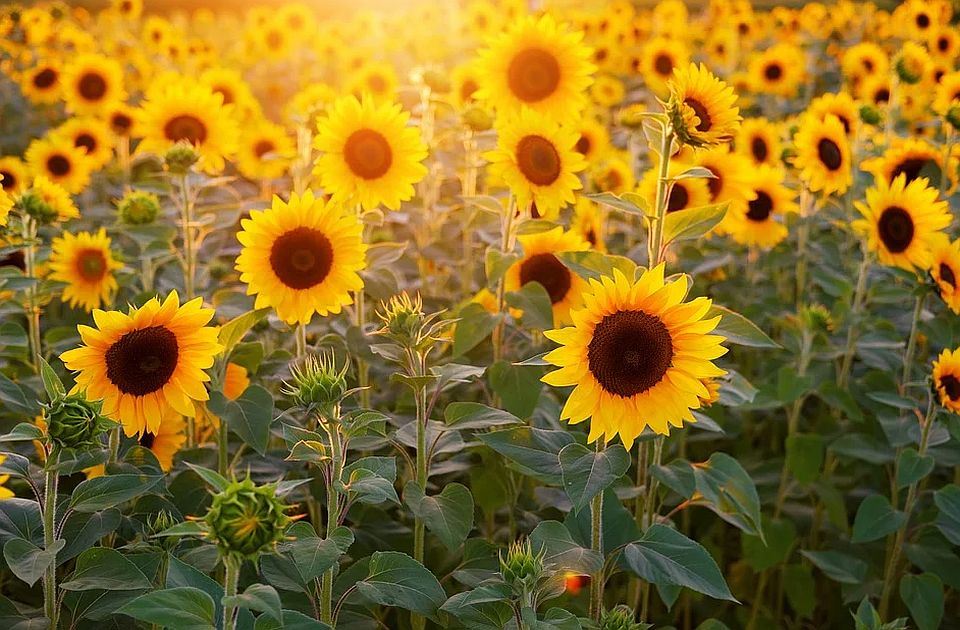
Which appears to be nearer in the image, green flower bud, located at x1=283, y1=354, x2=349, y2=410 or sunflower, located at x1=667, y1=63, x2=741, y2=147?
green flower bud, located at x1=283, y1=354, x2=349, y2=410

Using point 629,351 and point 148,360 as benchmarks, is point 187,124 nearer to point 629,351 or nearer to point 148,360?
point 148,360

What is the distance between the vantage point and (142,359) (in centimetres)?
186

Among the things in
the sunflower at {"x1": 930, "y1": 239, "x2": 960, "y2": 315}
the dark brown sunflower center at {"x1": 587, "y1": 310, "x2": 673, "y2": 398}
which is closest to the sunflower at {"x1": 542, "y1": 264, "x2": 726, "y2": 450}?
the dark brown sunflower center at {"x1": 587, "y1": 310, "x2": 673, "y2": 398}

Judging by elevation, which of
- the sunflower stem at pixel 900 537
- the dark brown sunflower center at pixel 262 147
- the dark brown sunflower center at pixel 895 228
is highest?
the dark brown sunflower center at pixel 262 147

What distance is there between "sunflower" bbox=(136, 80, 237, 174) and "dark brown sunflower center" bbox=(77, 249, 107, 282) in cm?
60

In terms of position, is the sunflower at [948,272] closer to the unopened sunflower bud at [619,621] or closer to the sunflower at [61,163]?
the unopened sunflower bud at [619,621]

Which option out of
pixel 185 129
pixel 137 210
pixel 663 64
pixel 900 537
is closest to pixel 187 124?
pixel 185 129

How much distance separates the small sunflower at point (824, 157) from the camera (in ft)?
11.2

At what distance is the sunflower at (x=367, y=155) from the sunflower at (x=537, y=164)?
0.26 m

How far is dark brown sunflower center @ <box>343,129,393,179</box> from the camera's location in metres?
2.65

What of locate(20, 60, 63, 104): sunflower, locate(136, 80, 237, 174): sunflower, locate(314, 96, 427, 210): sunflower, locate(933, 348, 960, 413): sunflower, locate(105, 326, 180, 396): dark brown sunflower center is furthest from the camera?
locate(20, 60, 63, 104): sunflower

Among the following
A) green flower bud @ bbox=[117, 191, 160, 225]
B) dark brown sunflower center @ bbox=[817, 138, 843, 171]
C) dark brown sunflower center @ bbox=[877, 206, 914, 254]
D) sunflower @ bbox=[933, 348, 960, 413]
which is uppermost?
dark brown sunflower center @ bbox=[817, 138, 843, 171]

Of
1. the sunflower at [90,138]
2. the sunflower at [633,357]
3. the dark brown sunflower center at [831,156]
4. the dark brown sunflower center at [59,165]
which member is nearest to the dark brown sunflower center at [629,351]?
the sunflower at [633,357]

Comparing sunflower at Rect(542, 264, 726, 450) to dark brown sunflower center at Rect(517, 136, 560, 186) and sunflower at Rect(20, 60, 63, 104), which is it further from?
sunflower at Rect(20, 60, 63, 104)
